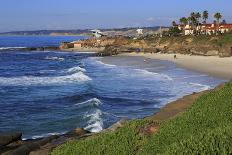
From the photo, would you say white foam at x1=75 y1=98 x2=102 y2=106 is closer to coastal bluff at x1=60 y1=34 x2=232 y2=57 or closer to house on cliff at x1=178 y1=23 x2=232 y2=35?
coastal bluff at x1=60 y1=34 x2=232 y2=57

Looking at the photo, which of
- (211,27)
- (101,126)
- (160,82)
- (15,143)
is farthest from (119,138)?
(211,27)

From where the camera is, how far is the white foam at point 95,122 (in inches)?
909

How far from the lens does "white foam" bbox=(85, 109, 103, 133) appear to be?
2308 cm

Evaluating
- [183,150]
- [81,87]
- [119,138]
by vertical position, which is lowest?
[81,87]

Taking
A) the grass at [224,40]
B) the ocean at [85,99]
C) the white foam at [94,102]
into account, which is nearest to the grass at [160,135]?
the ocean at [85,99]

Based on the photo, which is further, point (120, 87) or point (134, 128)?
point (120, 87)

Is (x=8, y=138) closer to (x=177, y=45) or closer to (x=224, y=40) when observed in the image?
(x=224, y=40)

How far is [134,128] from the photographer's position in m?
10.7

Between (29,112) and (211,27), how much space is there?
347ft

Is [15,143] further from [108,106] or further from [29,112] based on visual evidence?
[108,106]

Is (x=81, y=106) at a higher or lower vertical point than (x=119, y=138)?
lower

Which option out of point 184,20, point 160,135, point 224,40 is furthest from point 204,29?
point 160,135

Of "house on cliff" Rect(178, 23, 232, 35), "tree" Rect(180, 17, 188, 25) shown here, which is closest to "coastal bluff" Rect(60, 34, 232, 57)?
"house on cliff" Rect(178, 23, 232, 35)

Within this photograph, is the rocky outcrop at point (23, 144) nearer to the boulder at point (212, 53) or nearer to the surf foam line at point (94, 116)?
the surf foam line at point (94, 116)
